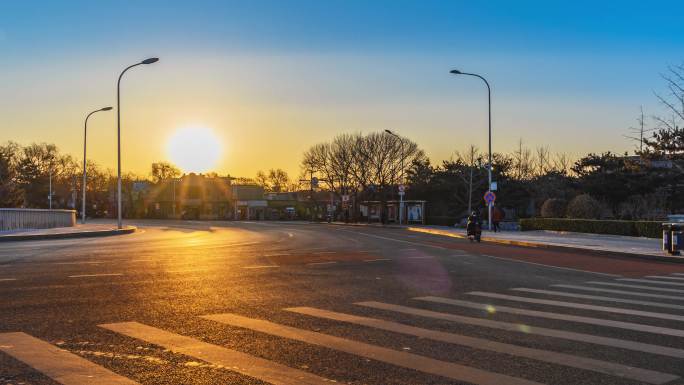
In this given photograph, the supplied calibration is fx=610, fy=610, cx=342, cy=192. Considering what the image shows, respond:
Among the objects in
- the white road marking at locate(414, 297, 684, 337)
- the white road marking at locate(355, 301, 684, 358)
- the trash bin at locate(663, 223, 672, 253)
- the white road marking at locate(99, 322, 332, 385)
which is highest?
the trash bin at locate(663, 223, 672, 253)

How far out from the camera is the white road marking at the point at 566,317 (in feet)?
24.0

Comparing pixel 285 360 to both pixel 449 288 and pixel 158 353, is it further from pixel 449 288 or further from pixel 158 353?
pixel 449 288

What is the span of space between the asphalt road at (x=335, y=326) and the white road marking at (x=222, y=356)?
0.02 m

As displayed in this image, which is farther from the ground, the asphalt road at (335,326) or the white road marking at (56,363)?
the white road marking at (56,363)

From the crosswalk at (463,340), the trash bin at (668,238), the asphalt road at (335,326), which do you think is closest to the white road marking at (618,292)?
the asphalt road at (335,326)

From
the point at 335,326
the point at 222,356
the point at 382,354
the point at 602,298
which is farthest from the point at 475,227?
the point at 222,356

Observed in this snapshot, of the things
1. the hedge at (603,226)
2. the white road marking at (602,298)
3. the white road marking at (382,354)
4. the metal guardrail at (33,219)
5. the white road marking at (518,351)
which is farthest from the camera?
the metal guardrail at (33,219)

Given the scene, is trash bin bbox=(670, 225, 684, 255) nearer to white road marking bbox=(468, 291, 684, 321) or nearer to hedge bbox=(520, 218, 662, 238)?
hedge bbox=(520, 218, 662, 238)

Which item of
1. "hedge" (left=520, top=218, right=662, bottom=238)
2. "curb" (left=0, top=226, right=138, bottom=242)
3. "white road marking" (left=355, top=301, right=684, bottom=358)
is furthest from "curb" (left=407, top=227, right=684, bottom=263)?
"curb" (left=0, top=226, right=138, bottom=242)

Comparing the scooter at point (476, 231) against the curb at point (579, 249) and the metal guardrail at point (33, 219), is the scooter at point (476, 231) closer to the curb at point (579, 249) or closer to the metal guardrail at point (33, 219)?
the curb at point (579, 249)

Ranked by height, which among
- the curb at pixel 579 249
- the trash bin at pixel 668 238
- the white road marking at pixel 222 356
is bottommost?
the curb at pixel 579 249

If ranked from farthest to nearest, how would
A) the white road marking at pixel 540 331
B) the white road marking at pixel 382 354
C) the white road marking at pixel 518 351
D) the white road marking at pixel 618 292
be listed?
1. the white road marking at pixel 618 292
2. the white road marking at pixel 540 331
3. the white road marking at pixel 518 351
4. the white road marking at pixel 382 354

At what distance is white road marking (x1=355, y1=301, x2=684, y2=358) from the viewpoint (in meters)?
6.29

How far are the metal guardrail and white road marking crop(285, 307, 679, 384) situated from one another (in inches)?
1262
